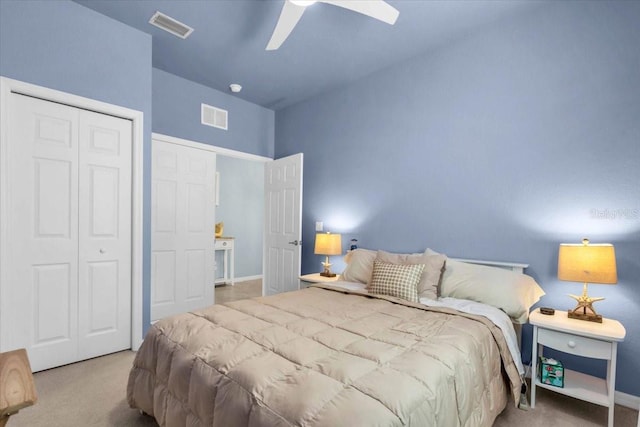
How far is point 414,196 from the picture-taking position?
3.15 metres

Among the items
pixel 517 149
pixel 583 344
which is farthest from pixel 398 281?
pixel 517 149

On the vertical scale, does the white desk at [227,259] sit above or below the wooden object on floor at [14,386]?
below

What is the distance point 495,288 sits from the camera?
2232 millimetres

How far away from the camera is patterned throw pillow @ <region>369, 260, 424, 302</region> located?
7.54 ft

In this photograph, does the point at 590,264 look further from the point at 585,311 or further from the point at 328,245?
the point at 328,245

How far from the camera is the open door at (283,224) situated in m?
3.92

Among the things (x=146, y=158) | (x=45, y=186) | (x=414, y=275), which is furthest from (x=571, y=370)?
(x=45, y=186)

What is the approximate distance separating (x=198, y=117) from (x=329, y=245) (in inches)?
90.3

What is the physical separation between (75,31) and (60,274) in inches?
78.6

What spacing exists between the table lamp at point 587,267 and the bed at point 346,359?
30cm

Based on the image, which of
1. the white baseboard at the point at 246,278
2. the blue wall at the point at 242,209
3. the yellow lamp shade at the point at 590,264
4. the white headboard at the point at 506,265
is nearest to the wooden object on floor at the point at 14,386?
the yellow lamp shade at the point at 590,264

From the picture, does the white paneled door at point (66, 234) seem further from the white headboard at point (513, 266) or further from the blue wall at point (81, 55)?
the white headboard at point (513, 266)

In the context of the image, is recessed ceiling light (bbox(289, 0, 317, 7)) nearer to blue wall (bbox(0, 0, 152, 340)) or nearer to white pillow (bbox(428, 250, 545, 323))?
blue wall (bbox(0, 0, 152, 340))

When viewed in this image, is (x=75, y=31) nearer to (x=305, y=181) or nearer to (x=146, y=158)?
(x=146, y=158)
